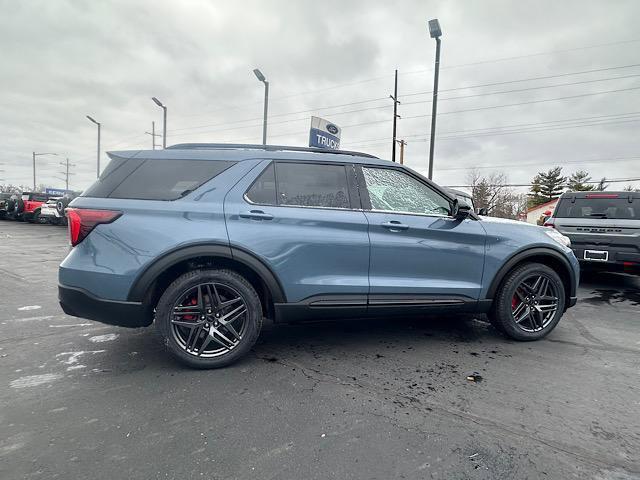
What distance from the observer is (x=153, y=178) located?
2.96 metres

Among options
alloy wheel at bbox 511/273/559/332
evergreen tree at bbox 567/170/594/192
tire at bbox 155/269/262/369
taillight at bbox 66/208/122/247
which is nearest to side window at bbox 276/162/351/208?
tire at bbox 155/269/262/369

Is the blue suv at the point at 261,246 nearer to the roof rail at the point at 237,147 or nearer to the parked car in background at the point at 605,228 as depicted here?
the roof rail at the point at 237,147

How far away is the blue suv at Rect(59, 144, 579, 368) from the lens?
2.80m

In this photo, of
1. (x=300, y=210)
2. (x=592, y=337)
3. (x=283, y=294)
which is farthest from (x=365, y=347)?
(x=592, y=337)

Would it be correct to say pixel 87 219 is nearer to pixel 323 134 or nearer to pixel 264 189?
pixel 264 189

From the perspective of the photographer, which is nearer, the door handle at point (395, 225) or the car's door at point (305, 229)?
the car's door at point (305, 229)

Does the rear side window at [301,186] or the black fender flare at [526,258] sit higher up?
the rear side window at [301,186]

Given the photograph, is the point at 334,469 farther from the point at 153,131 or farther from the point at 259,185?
the point at 153,131

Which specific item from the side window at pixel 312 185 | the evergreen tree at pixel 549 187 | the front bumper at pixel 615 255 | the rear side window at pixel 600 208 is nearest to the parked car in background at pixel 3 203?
the side window at pixel 312 185

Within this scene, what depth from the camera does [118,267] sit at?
9.05ft

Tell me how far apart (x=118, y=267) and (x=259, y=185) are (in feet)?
4.15

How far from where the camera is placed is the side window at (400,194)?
333 centimetres

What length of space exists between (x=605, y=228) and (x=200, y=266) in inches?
258

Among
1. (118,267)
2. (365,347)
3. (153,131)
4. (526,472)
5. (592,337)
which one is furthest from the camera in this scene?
(153,131)
